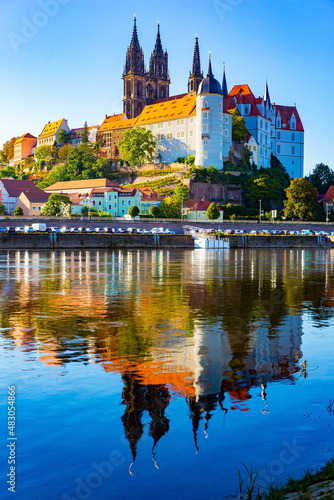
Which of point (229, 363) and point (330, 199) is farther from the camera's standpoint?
point (330, 199)

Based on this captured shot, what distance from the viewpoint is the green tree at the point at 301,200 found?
411 ft

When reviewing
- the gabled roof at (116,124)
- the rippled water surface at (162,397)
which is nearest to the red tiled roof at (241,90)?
the gabled roof at (116,124)

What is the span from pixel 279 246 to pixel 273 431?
92923 mm

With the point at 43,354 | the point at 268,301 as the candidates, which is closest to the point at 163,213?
the point at 268,301

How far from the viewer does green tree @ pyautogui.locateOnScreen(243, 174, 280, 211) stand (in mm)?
133125

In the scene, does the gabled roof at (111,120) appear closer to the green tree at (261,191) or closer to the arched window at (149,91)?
the arched window at (149,91)

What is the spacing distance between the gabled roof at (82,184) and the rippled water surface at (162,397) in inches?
4975

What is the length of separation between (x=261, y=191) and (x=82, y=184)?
49.3 metres

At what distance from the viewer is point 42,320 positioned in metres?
20.4

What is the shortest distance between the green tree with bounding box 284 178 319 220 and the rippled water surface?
104835 millimetres

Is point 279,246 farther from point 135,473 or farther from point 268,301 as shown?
point 135,473

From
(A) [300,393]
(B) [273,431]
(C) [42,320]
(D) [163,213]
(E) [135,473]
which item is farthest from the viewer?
(D) [163,213]

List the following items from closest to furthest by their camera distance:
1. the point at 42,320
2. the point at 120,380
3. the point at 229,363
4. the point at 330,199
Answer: the point at 120,380
the point at 229,363
the point at 42,320
the point at 330,199

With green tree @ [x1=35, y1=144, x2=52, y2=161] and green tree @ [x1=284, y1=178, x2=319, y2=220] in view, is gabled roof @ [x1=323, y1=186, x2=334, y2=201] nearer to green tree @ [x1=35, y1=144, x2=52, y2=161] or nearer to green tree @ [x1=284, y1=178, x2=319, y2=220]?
green tree @ [x1=284, y1=178, x2=319, y2=220]
